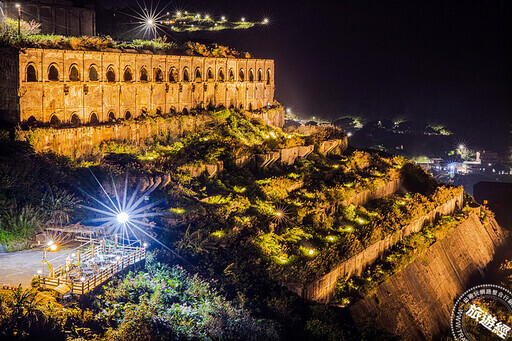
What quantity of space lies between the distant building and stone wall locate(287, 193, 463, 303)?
22.2 m

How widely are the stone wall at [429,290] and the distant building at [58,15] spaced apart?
23.6 metres

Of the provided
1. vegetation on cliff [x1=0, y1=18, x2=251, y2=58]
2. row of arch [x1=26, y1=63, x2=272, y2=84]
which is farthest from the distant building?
row of arch [x1=26, y1=63, x2=272, y2=84]

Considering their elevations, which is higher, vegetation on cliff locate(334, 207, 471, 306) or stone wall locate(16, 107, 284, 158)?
stone wall locate(16, 107, 284, 158)

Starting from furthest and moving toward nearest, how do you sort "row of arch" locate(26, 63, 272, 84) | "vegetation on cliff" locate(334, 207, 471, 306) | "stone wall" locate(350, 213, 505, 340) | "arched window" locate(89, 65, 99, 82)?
1. "arched window" locate(89, 65, 99, 82)
2. "row of arch" locate(26, 63, 272, 84)
3. "stone wall" locate(350, 213, 505, 340)
4. "vegetation on cliff" locate(334, 207, 471, 306)

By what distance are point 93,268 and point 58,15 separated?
22849mm

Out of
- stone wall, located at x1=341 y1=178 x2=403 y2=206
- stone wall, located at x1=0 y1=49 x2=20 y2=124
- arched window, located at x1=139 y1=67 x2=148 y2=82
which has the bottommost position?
stone wall, located at x1=341 y1=178 x2=403 y2=206

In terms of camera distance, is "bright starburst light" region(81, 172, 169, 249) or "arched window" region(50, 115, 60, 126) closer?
"bright starburst light" region(81, 172, 169, 249)

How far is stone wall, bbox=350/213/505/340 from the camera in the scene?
64.2ft

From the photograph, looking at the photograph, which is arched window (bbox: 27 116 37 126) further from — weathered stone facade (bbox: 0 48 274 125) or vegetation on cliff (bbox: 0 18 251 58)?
vegetation on cliff (bbox: 0 18 251 58)

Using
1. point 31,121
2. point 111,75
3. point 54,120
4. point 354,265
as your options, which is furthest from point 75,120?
point 354,265

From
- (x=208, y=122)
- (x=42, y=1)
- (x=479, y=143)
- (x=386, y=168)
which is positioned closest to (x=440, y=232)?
(x=386, y=168)

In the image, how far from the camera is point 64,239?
17906 mm

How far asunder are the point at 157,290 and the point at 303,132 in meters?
20.0

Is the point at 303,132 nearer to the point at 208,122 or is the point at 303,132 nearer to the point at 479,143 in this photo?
the point at 208,122
